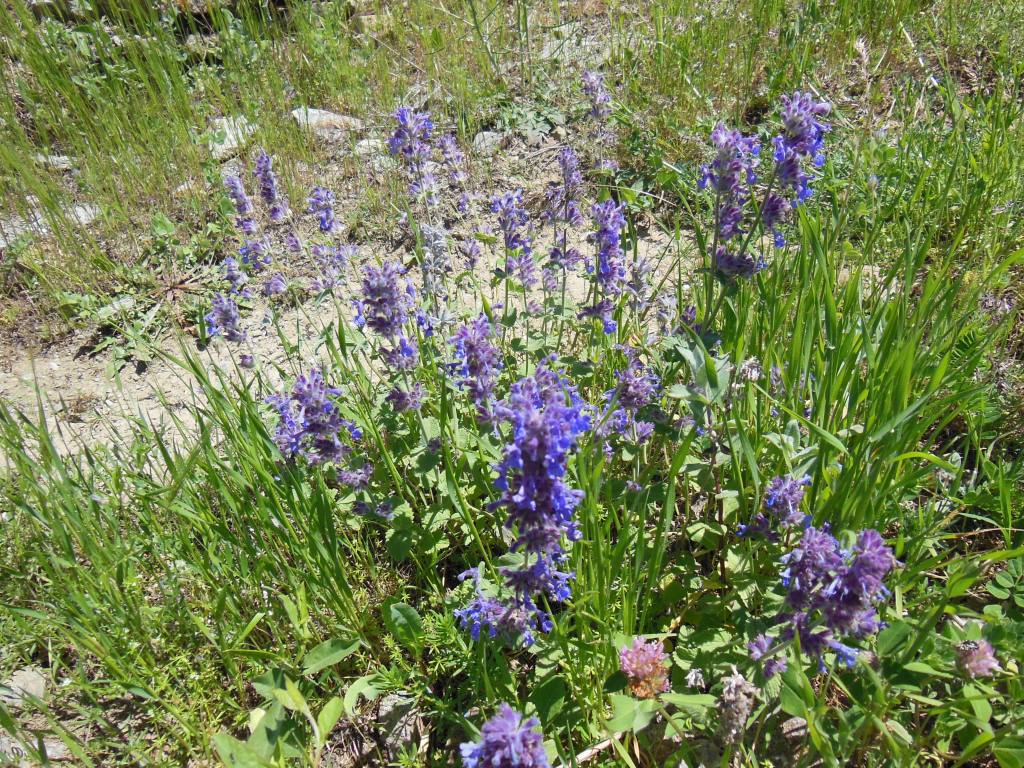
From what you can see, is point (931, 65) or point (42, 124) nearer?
point (931, 65)

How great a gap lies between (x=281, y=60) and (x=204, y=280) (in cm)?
245

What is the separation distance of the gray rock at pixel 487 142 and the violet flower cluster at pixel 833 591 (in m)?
3.91

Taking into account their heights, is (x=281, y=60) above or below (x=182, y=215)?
above

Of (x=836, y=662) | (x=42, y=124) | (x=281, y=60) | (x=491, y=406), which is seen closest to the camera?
(x=836, y=662)

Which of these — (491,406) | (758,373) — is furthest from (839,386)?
(491,406)

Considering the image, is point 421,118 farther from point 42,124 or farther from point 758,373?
point 42,124

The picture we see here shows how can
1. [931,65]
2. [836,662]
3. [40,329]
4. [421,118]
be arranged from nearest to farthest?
[836,662], [421,118], [40,329], [931,65]

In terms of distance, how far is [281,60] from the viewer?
18.9 ft

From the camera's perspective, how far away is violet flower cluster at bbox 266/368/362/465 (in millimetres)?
2221

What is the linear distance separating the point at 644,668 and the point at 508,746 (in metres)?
0.55

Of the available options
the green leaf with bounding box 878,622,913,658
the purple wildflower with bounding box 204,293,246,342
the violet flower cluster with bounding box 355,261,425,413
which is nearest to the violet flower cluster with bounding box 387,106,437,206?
the violet flower cluster with bounding box 355,261,425,413

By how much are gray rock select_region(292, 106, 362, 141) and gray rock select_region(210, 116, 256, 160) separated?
0.38 m

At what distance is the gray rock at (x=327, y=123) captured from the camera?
532 cm

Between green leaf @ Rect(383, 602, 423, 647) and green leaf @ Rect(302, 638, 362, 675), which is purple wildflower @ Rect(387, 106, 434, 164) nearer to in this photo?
green leaf @ Rect(383, 602, 423, 647)
